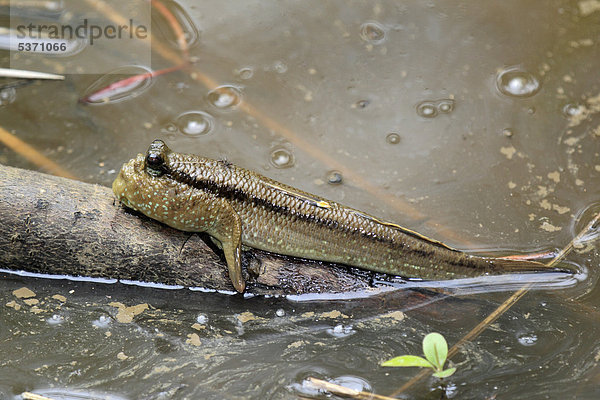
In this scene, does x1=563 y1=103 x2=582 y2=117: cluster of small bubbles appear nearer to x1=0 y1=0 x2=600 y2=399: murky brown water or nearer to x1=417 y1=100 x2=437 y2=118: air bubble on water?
x1=0 y1=0 x2=600 y2=399: murky brown water

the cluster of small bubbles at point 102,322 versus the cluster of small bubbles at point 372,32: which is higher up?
the cluster of small bubbles at point 372,32

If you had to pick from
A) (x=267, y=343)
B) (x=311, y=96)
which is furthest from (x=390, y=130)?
(x=267, y=343)

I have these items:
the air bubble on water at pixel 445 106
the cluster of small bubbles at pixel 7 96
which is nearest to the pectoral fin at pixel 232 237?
the air bubble on water at pixel 445 106

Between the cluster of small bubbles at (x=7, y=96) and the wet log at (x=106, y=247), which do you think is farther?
the cluster of small bubbles at (x=7, y=96)

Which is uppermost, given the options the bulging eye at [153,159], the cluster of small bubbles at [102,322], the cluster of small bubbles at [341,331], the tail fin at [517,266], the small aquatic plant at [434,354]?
the bulging eye at [153,159]

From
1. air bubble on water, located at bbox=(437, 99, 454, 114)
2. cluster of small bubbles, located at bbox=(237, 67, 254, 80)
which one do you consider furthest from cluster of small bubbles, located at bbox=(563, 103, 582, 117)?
cluster of small bubbles, located at bbox=(237, 67, 254, 80)

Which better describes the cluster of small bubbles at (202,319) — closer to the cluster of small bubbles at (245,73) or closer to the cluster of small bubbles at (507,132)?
the cluster of small bubbles at (245,73)
